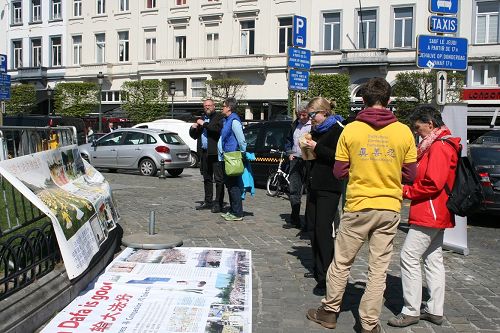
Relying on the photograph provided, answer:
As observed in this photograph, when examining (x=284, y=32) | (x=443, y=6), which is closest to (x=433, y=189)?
(x=443, y=6)

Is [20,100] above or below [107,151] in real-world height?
above

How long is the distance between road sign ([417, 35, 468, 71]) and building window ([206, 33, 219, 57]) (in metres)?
32.2

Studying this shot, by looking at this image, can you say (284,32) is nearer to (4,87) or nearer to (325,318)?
(4,87)

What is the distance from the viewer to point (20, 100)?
145 ft

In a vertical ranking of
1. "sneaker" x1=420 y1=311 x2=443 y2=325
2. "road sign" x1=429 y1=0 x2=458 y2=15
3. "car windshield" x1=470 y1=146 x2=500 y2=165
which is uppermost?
"road sign" x1=429 y1=0 x2=458 y2=15

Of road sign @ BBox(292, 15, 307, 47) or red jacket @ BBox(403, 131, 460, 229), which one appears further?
road sign @ BBox(292, 15, 307, 47)

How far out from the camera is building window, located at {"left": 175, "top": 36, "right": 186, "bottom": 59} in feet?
137

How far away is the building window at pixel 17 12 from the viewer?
50594 mm

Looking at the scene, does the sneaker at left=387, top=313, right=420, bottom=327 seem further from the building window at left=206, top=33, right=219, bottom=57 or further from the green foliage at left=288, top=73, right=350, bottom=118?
the building window at left=206, top=33, right=219, bottom=57

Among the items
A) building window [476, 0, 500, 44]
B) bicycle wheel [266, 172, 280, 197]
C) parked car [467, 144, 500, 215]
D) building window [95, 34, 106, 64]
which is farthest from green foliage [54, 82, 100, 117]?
parked car [467, 144, 500, 215]

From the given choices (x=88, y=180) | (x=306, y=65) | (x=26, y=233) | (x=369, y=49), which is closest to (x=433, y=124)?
(x=26, y=233)

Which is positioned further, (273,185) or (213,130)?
(273,185)

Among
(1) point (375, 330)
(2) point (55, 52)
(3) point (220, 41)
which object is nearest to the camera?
(1) point (375, 330)

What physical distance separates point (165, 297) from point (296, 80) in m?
12.3
